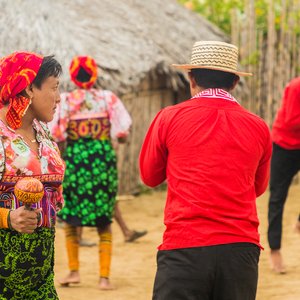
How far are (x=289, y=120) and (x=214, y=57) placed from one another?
9.25ft

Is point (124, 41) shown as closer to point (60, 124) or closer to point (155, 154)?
point (60, 124)

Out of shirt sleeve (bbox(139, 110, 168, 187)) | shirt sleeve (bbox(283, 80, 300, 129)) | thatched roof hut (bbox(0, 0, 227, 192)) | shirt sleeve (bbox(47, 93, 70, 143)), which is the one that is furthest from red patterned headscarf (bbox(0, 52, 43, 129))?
thatched roof hut (bbox(0, 0, 227, 192))

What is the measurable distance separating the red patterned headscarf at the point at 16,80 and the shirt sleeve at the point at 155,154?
546 millimetres

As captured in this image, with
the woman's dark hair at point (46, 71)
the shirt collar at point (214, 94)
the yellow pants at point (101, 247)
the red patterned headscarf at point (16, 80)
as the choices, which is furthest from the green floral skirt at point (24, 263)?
the yellow pants at point (101, 247)

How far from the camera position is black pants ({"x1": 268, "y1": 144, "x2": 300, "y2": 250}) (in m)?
6.95

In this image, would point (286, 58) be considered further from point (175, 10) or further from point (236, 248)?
point (236, 248)

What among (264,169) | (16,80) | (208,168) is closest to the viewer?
(16,80)

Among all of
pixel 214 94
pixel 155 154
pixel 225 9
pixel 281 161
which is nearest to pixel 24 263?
pixel 155 154

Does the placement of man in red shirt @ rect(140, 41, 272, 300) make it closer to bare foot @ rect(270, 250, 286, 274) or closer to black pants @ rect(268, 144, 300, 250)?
black pants @ rect(268, 144, 300, 250)

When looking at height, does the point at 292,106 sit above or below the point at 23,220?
below

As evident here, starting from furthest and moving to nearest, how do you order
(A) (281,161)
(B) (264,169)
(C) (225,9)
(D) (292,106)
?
(C) (225,9) < (A) (281,161) < (D) (292,106) < (B) (264,169)

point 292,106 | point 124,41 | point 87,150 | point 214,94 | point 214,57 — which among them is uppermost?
point 214,57

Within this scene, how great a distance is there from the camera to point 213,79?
3910 mm

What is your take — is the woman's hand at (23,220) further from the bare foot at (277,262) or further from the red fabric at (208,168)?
the bare foot at (277,262)
